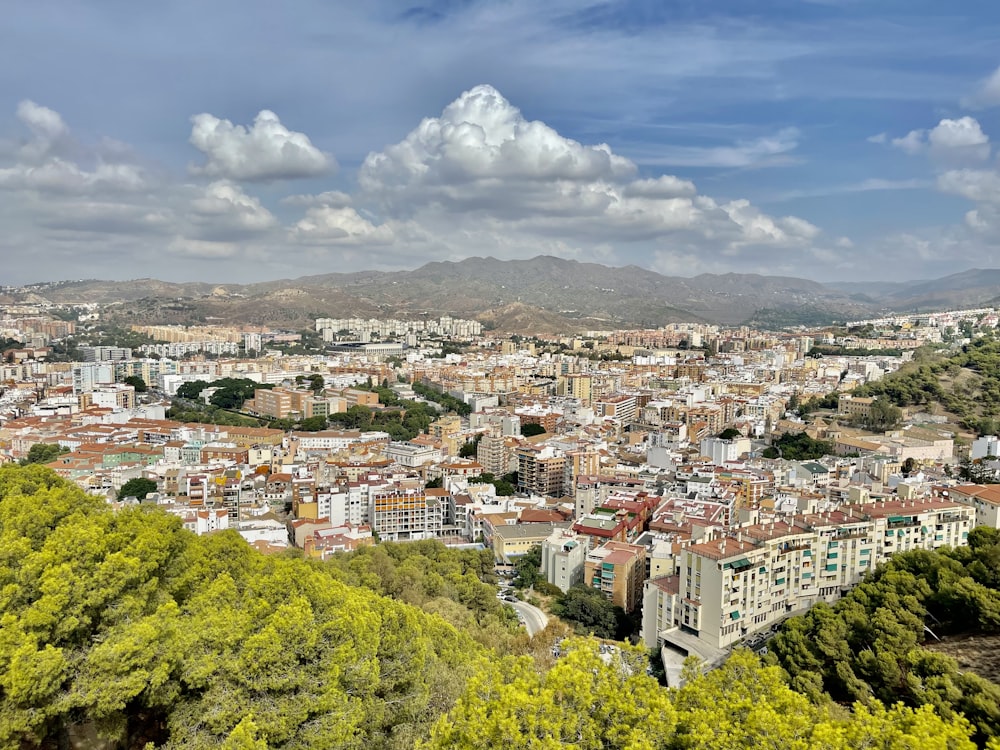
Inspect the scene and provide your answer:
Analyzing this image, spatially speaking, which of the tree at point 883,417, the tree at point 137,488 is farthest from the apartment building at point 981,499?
the tree at point 137,488

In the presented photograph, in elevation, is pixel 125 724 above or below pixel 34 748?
above

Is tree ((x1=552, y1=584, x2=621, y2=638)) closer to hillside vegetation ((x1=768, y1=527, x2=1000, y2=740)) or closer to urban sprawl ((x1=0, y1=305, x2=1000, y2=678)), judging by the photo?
urban sprawl ((x1=0, y1=305, x2=1000, y2=678))

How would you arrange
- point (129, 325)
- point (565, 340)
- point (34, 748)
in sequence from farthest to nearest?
1. point (129, 325)
2. point (565, 340)
3. point (34, 748)

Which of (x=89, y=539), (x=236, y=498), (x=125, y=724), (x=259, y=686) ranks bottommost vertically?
(x=236, y=498)

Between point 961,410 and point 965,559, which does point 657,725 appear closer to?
point 965,559

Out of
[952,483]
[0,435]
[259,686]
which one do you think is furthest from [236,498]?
[952,483]

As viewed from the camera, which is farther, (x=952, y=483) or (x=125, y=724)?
(x=952, y=483)

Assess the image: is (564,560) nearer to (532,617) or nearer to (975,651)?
(532,617)

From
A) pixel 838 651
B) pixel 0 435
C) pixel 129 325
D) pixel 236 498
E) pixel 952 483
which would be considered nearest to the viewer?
pixel 838 651

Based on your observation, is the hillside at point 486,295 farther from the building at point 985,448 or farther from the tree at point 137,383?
the building at point 985,448
